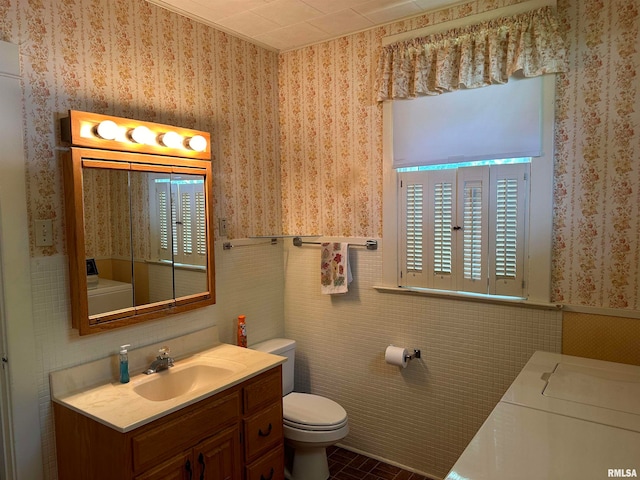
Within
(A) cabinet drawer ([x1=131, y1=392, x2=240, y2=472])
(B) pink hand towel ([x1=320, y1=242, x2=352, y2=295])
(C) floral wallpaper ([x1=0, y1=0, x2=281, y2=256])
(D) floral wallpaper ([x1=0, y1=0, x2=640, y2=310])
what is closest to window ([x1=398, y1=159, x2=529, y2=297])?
(D) floral wallpaper ([x1=0, y1=0, x2=640, y2=310])

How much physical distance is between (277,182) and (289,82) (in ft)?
2.20

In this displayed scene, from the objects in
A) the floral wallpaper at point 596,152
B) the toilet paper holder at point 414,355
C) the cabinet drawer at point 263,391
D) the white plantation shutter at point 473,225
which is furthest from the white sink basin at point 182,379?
the floral wallpaper at point 596,152

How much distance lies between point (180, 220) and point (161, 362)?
2.37ft

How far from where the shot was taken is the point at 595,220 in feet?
6.83

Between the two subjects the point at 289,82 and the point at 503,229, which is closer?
the point at 503,229

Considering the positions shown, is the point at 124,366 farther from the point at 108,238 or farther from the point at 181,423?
the point at 108,238

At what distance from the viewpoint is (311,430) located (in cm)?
242

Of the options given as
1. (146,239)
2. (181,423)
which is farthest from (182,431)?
(146,239)

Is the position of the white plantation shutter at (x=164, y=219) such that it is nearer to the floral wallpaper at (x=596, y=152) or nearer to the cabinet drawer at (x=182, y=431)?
the cabinet drawer at (x=182, y=431)

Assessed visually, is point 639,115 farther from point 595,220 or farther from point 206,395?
point 206,395

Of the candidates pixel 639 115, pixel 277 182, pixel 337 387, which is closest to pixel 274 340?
pixel 337 387

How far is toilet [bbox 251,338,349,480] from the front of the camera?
2.41m

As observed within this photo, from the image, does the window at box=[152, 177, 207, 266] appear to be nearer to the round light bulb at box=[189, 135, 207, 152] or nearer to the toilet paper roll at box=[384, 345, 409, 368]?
the round light bulb at box=[189, 135, 207, 152]

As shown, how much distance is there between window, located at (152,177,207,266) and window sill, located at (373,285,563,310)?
1085mm
